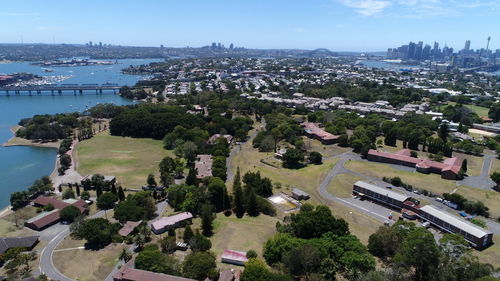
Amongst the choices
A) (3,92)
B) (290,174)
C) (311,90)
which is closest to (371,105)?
(311,90)

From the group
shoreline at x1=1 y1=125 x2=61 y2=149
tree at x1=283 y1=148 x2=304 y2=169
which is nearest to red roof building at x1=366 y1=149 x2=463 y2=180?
tree at x1=283 y1=148 x2=304 y2=169

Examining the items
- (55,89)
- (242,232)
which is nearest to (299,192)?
(242,232)

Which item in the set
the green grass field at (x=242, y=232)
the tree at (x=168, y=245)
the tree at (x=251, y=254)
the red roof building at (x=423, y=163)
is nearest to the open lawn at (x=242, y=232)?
the green grass field at (x=242, y=232)

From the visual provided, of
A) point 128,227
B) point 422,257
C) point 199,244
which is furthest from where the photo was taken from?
point 128,227

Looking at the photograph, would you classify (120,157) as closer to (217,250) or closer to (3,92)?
(217,250)

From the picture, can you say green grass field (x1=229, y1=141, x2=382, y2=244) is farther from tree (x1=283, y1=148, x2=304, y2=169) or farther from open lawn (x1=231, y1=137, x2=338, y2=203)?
tree (x1=283, y1=148, x2=304, y2=169)

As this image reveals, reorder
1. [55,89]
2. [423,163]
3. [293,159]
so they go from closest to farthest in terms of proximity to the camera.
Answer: [423,163]
[293,159]
[55,89]

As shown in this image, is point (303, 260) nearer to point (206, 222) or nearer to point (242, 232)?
point (242, 232)
